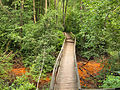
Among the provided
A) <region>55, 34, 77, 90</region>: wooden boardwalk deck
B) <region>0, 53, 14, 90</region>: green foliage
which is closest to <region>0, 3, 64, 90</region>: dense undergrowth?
<region>0, 53, 14, 90</region>: green foliage

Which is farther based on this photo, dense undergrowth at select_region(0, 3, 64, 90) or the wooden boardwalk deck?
dense undergrowth at select_region(0, 3, 64, 90)

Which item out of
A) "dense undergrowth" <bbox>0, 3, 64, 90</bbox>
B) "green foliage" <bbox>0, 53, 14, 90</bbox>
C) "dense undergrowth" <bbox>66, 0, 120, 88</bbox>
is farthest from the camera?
"dense undergrowth" <bbox>0, 3, 64, 90</bbox>

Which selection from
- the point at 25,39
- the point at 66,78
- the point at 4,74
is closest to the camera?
the point at 66,78

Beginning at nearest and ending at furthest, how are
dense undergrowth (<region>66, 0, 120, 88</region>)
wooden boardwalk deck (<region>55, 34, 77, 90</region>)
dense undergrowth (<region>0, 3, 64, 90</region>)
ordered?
dense undergrowth (<region>66, 0, 120, 88</region>) → wooden boardwalk deck (<region>55, 34, 77, 90</region>) → dense undergrowth (<region>0, 3, 64, 90</region>)

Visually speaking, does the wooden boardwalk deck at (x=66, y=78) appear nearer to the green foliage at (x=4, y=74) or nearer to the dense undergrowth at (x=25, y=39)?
the dense undergrowth at (x=25, y=39)

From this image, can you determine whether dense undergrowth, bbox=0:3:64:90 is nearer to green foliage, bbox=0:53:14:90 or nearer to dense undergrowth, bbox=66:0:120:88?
green foliage, bbox=0:53:14:90

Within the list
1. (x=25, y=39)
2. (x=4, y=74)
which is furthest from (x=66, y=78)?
(x=25, y=39)

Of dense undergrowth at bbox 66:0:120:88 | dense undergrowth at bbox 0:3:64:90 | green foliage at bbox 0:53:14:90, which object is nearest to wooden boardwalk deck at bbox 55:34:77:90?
dense undergrowth at bbox 66:0:120:88

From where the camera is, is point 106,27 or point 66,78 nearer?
point 66,78

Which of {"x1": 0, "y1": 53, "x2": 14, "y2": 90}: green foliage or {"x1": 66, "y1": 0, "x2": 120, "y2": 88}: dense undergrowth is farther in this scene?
{"x1": 0, "y1": 53, "x2": 14, "y2": 90}: green foliage

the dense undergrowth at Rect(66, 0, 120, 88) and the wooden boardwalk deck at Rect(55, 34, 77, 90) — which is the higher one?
the dense undergrowth at Rect(66, 0, 120, 88)

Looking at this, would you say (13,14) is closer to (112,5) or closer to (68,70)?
(68,70)

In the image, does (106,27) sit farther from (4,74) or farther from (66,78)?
(4,74)

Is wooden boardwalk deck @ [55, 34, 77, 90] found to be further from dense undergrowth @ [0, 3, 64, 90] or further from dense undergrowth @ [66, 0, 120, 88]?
dense undergrowth @ [0, 3, 64, 90]
